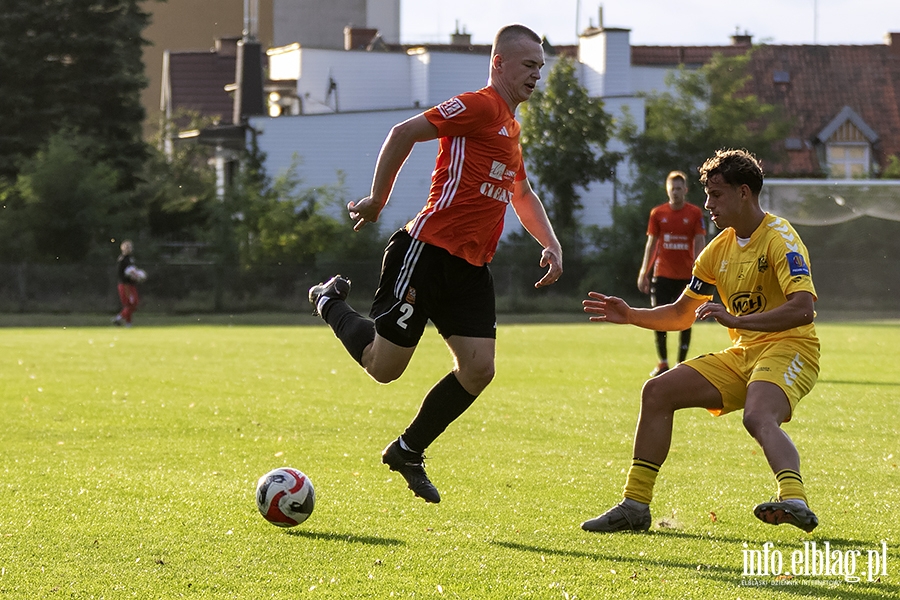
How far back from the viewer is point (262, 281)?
32.8m

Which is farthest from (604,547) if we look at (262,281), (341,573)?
(262,281)

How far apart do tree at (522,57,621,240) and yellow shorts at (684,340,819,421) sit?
32.1 m

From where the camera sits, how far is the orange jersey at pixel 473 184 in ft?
19.0

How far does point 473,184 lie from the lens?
5.85 meters

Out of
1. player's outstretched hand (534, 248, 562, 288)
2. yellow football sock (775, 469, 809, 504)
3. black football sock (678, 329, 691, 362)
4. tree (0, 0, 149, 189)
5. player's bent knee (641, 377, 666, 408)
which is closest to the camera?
yellow football sock (775, 469, 809, 504)

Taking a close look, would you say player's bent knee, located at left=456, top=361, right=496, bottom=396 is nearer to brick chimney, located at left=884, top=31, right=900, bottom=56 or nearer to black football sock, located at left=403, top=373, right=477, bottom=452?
black football sock, located at left=403, top=373, right=477, bottom=452

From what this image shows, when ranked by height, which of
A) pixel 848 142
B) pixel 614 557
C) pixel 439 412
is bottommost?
pixel 614 557

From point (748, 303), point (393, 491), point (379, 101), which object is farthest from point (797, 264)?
point (379, 101)

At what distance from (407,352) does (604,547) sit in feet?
4.83

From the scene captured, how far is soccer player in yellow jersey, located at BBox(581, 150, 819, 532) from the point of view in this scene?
17.4ft

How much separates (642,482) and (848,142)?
4540 centimetres

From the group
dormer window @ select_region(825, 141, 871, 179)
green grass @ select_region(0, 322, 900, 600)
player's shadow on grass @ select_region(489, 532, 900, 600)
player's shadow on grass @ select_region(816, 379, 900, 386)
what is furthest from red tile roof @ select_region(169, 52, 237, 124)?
player's shadow on grass @ select_region(489, 532, 900, 600)

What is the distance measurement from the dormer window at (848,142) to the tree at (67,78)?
27312 millimetres

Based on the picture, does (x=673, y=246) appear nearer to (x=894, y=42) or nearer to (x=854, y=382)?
(x=854, y=382)
